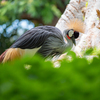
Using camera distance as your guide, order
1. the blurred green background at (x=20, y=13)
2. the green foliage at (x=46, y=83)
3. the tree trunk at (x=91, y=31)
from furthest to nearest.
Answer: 1. the blurred green background at (x=20, y=13)
2. the tree trunk at (x=91, y=31)
3. the green foliage at (x=46, y=83)

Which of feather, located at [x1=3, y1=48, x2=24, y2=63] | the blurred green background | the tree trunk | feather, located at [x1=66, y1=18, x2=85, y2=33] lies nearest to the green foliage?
feather, located at [x1=3, y1=48, x2=24, y2=63]

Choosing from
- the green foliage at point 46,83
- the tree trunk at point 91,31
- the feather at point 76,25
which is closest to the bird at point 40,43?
the feather at point 76,25

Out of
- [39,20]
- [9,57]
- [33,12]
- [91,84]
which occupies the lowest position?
[39,20]

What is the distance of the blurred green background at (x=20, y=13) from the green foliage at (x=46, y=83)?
5282mm

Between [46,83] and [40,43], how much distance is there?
1938mm

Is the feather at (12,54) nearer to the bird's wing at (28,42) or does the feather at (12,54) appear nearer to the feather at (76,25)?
the bird's wing at (28,42)

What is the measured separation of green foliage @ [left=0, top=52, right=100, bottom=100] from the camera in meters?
0.50

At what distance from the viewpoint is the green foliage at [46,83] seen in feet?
1.64

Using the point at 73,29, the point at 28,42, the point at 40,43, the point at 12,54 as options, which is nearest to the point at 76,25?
the point at 73,29

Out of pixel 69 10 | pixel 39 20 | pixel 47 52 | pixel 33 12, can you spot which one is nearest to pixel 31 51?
pixel 47 52

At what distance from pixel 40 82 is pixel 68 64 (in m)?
0.12

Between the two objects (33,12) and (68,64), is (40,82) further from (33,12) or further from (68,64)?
(33,12)

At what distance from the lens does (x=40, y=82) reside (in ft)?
1.74

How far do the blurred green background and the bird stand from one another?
331 cm
